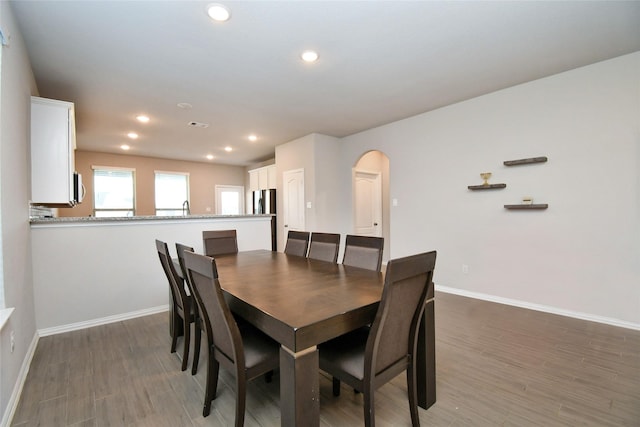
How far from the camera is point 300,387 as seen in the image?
1.09m

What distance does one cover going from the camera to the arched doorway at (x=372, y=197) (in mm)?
5977

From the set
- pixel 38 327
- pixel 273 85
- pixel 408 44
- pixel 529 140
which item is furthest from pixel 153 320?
pixel 529 140

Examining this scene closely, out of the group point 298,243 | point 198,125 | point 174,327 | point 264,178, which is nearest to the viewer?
point 174,327

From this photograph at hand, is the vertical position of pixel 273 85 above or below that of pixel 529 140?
above

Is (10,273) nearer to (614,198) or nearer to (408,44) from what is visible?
(408,44)

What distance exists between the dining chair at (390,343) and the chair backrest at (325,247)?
119 cm

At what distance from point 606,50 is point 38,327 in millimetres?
6117

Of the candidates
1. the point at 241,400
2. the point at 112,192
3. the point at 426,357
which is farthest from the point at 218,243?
the point at 112,192

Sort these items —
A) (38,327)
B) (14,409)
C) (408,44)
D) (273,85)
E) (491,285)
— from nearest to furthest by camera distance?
(14,409) → (408,44) → (38,327) → (273,85) → (491,285)

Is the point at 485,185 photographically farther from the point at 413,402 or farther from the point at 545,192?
the point at 413,402

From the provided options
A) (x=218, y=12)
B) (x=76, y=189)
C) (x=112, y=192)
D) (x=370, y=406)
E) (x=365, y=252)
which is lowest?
(x=370, y=406)

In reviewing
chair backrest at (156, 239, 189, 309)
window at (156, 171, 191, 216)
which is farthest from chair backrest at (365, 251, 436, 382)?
window at (156, 171, 191, 216)

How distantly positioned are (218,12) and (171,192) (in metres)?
6.74

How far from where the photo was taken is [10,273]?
187cm
